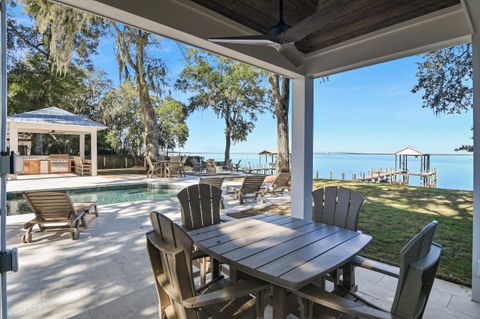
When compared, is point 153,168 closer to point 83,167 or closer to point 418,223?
point 83,167

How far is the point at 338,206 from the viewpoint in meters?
2.61

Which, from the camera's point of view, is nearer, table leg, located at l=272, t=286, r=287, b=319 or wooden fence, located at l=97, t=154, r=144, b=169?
table leg, located at l=272, t=286, r=287, b=319

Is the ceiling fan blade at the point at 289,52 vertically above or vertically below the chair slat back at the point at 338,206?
above

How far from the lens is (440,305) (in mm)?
2342

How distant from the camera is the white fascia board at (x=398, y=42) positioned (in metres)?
2.69

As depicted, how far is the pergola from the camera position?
2432 mm

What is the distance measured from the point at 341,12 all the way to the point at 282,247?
9.50 ft

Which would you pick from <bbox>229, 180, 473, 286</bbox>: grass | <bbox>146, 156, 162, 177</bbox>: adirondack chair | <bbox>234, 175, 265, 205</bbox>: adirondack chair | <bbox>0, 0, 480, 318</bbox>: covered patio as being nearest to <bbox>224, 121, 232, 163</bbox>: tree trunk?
<bbox>146, 156, 162, 177</bbox>: adirondack chair

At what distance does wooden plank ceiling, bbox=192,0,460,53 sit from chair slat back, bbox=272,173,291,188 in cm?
440

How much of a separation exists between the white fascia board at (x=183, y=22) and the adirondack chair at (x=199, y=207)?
5.59 ft

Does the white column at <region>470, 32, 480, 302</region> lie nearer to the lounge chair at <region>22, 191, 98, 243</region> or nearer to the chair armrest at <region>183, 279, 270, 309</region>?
the chair armrest at <region>183, 279, 270, 309</region>

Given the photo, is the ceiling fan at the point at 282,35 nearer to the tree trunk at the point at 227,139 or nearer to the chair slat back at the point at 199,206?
the chair slat back at the point at 199,206

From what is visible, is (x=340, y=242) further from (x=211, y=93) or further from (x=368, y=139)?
(x=368, y=139)

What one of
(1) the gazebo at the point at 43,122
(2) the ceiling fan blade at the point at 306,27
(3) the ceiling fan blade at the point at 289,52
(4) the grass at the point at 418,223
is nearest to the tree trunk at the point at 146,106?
(1) the gazebo at the point at 43,122
